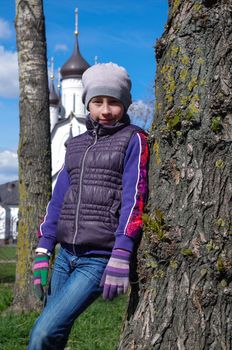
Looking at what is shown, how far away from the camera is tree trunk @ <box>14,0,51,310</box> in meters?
7.40

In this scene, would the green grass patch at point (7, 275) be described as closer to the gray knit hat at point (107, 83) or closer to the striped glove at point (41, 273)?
the striped glove at point (41, 273)

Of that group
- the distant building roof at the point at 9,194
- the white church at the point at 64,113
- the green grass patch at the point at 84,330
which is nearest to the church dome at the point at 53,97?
the white church at the point at 64,113

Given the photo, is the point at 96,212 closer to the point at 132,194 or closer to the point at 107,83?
the point at 132,194

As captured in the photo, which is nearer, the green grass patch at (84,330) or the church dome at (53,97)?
the green grass patch at (84,330)

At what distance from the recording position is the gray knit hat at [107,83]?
3312 millimetres

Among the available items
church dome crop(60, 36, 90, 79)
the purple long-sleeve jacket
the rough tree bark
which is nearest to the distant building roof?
church dome crop(60, 36, 90, 79)

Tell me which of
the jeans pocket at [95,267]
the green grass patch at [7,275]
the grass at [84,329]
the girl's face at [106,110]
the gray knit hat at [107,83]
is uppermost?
the gray knit hat at [107,83]

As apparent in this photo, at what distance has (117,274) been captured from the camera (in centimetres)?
289

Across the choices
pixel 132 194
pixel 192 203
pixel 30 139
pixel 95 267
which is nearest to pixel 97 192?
pixel 132 194

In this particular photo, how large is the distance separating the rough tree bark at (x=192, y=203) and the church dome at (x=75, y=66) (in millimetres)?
66028

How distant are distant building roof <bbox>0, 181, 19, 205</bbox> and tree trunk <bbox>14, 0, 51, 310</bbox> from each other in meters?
67.7

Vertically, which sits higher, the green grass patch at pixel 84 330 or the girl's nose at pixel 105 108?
the girl's nose at pixel 105 108

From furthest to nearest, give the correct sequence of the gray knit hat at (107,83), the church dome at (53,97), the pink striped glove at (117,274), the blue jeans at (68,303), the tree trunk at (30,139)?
1. the church dome at (53,97)
2. the tree trunk at (30,139)
3. the gray knit hat at (107,83)
4. the blue jeans at (68,303)
5. the pink striped glove at (117,274)

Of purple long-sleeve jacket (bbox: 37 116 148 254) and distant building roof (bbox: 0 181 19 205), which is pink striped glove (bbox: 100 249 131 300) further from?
distant building roof (bbox: 0 181 19 205)
